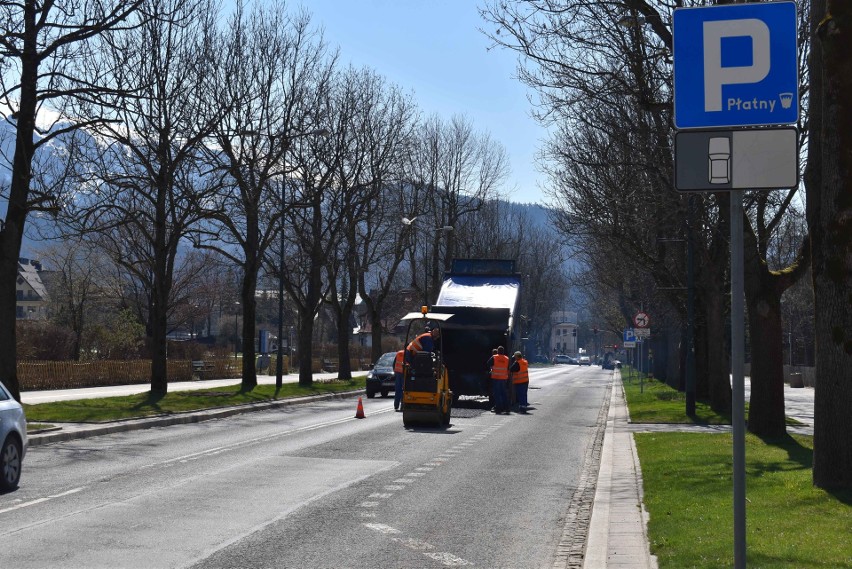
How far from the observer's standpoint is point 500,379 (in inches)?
1217

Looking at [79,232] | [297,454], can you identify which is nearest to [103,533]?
[297,454]

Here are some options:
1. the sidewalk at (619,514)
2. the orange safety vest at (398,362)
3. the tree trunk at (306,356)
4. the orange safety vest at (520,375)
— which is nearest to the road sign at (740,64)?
the sidewalk at (619,514)

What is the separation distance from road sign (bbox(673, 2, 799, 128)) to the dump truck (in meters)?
25.7

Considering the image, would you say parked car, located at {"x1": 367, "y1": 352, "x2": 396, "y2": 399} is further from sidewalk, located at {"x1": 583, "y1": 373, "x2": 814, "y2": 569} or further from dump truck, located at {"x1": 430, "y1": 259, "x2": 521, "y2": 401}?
sidewalk, located at {"x1": 583, "y1": 373, "x2": 814, "y2": 569}

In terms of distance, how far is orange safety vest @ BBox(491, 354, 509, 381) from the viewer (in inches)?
1187

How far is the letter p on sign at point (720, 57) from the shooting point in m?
5.99

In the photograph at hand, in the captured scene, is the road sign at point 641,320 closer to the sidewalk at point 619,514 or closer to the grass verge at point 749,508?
the sidewalk at point 619,514

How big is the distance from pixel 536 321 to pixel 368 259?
63.4m

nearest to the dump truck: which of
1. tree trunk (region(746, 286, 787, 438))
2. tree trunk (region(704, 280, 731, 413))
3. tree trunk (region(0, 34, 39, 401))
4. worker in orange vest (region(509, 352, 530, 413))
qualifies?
worker in orange vest (region(509, 352, 530, 413))

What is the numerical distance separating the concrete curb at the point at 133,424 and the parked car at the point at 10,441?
591cm

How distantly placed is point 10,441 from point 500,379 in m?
19.4

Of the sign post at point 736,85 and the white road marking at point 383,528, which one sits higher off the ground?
the sign post at point 736,85

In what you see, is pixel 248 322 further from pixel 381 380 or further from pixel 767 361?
pixel 767 361

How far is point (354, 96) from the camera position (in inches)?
1908
